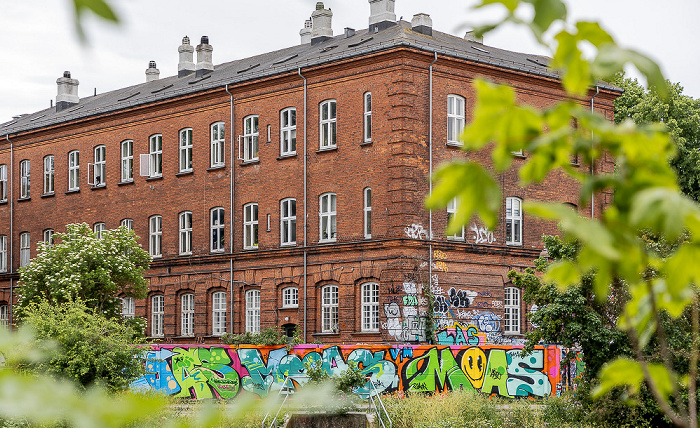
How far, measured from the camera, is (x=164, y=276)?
43781 mm

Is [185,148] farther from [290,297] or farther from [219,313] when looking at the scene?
[290,297]

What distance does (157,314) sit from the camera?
144 feet

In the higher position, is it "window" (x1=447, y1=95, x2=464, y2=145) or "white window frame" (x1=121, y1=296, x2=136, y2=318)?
"window" (x1=447, y1=95, x2=464, y2=145)

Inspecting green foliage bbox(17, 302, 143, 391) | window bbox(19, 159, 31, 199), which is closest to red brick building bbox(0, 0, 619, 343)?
window bbox(19, 159, 31, 199)

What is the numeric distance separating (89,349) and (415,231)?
16.0m

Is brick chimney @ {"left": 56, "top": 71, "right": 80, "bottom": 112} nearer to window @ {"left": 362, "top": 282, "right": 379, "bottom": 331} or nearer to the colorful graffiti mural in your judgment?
the colorful graffiti mural

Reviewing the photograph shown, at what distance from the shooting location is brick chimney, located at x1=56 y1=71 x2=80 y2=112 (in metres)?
54.7

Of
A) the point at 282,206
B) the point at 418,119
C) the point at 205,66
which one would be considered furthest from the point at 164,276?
the point at 418,119

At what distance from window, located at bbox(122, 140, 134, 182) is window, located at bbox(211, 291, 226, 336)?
315 inches

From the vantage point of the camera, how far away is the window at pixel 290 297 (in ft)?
127

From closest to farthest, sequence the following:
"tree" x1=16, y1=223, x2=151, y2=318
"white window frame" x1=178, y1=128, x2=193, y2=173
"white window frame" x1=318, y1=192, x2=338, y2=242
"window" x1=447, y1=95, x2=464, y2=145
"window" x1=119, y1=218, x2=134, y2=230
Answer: "tree" x1=16, y1=223, x2=151, y2=318 → "window" x1=447, y1=95, x2=464, y2=145 → "white window frame" x1=318, y1=192, x2=338, y2=242 → "white window frame" x1=178, y1=128, x2=193, y2=173 → "window" x1=119, y1=218, x2=134, y2=230

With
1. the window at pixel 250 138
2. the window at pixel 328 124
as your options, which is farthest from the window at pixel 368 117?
the window at pixel 250 138

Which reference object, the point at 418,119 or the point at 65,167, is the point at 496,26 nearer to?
the point at 418,119

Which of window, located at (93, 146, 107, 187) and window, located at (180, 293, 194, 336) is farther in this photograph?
window, located at (93, 146, 107, 187)
